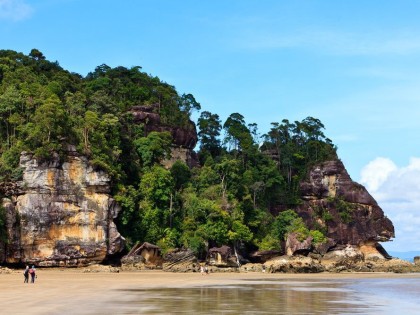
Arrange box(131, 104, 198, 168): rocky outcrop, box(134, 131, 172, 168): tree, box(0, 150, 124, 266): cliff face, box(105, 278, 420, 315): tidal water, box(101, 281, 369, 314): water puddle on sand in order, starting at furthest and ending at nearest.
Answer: box(131, 104, 198, 168): rocky outcrop → box(134, 131, 172, 168): tree → box(0, 150, 124, 266): cliff face → box(105, 278, 420, 315): tidal water → box(101, 281, 369, 314): water puddle on sand

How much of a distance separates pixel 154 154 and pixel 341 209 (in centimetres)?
3346

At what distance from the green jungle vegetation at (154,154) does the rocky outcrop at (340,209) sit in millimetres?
2599

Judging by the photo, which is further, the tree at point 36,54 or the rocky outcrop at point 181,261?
the tree at point 36,54

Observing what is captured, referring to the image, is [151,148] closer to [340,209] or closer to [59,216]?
[59,216]

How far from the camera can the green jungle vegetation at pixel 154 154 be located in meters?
57.1

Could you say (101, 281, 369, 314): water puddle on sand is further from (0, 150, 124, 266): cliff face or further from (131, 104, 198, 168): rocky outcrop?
(131, 104, 198, 168): rocky outcrop

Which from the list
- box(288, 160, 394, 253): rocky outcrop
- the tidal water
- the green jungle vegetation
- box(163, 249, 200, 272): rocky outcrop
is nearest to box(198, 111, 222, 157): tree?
the green jungle vegetation

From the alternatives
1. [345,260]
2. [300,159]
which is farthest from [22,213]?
[300,159]

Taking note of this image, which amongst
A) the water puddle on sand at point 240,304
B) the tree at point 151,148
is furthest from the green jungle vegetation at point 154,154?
the water puddle on sand at point 240,304

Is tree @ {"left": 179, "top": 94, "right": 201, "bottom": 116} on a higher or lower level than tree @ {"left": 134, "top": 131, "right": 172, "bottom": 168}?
higher

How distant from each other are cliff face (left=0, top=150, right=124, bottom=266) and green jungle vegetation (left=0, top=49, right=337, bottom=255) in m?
1.28

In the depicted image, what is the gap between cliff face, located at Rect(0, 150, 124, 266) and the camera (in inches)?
2021

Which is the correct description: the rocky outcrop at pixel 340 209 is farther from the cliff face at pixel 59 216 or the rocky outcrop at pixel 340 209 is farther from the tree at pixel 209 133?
the cliff face at pixel 59 216

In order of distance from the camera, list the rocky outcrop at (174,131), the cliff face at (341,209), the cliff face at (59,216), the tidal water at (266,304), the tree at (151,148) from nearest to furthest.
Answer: the tidal water at (266,304) < the cliff face at (59,216) < the tree at (151,148) < the rocky outcrop at (174,131) < the cliff face at (341,209)
